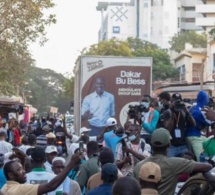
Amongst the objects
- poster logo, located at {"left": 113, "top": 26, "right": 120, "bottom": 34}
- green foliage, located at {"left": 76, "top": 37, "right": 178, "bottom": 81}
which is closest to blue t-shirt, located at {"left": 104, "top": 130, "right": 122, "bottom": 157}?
green foliage, located at {"left": 76, "top": 37, "right": 178, "bottom": 81}

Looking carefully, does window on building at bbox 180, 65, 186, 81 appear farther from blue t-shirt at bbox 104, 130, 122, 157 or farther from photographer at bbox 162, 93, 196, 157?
photographer at bbox 162, 93, 196, 157

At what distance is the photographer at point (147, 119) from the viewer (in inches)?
530

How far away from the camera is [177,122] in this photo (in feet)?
37.8

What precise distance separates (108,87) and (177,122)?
9.47m

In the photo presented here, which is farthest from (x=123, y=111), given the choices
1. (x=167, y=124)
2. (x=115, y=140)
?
(x=167, y=124)

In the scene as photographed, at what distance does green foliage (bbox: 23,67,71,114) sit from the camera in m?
119

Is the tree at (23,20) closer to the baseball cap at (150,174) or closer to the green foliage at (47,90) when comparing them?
the baseball cap at (150,174)

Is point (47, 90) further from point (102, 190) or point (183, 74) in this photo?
point (102, 190)

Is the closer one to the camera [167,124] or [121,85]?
[167,124]

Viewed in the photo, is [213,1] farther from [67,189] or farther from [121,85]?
[67,189]

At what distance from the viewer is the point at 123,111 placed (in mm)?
20953

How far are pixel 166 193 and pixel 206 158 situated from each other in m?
2.03

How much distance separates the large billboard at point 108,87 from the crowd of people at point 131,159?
4.47 m

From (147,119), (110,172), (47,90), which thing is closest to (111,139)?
(147,119)
